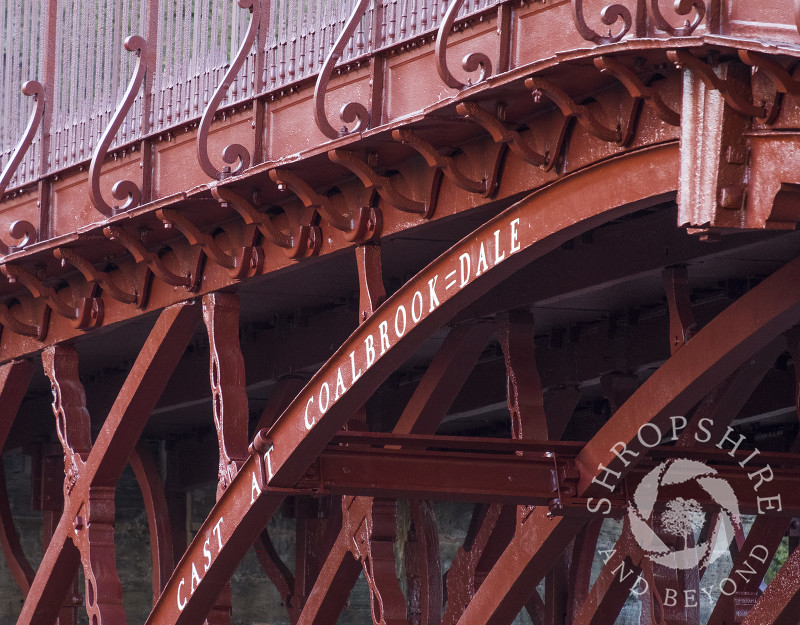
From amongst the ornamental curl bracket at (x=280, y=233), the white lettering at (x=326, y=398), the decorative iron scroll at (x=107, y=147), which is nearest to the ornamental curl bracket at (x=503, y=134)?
the white lettering at (x=326, y=398)

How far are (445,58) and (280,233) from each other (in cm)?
236

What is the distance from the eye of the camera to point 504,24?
9039mm

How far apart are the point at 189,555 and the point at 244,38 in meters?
3.33

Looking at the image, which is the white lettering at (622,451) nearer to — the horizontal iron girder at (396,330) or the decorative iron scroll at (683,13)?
the horizontal iron girder at (396,330)

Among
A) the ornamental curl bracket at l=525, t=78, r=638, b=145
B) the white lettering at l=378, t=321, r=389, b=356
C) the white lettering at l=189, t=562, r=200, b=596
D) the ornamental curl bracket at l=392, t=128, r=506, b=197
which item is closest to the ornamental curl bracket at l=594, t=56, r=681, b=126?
the ornamental curl bracket at l=525, t=78, r=638, b=145

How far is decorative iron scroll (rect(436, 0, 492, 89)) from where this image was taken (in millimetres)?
8805

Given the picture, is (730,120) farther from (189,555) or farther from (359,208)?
(189,555)

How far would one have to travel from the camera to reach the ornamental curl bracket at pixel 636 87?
809 centimetres

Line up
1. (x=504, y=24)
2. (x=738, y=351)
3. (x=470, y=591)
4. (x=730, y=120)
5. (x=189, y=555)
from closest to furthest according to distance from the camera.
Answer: (x=730, y=120) < (x=504, y=24) < (x=738, y=351) < (x=189, y=555) < (x=470, y=591)

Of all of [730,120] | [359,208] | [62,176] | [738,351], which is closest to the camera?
[730,120]

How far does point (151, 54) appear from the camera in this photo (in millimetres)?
11828

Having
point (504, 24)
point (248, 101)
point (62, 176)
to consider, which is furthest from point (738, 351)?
point (62, 176)

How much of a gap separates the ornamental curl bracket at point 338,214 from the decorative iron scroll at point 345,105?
50 centimetres

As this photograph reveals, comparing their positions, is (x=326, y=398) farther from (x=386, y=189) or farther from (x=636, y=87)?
(x=636, y=87)
